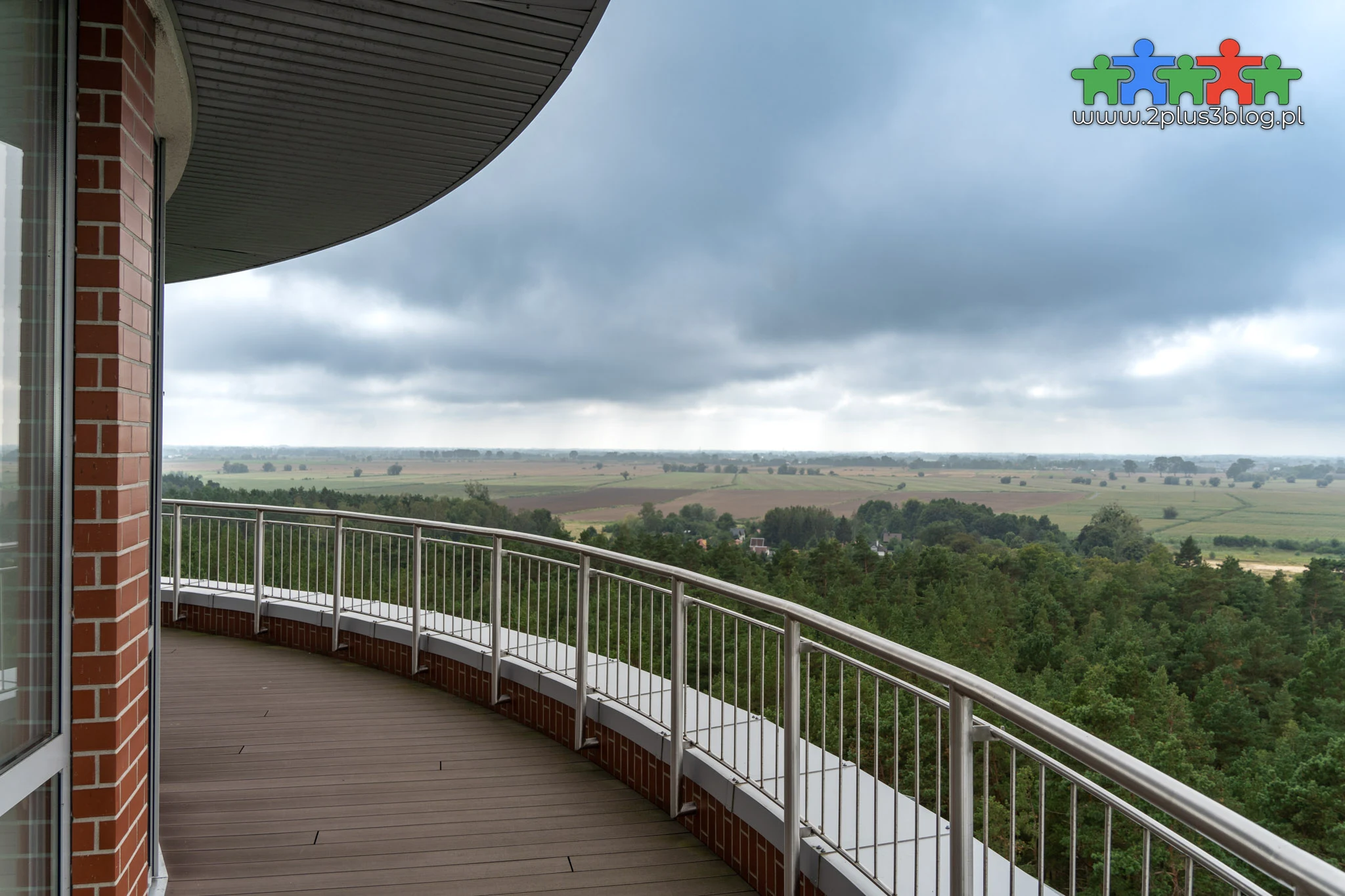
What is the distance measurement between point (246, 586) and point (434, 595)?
2.74m

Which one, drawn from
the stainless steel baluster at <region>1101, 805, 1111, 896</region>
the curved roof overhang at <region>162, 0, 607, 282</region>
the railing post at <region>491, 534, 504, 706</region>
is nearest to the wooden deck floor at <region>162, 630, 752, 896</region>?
the railing post at <region>491, 534, 504, 706</region>

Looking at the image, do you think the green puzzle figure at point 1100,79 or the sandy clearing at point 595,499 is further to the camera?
the sandy clearing at point 595,499

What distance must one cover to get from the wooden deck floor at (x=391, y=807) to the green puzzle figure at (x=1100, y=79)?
22.5m

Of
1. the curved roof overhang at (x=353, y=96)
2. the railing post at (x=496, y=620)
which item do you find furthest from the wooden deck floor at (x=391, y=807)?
the curved roof overhang at (x=353, y=96)

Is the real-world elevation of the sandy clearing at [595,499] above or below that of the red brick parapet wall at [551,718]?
below

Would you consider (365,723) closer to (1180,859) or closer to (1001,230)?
(1180,859)

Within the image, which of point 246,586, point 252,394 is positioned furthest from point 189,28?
point 252,394

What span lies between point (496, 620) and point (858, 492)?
89.4 m

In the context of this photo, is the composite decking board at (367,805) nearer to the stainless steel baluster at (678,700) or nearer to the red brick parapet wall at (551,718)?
the red brick parapet wall at (551,718)

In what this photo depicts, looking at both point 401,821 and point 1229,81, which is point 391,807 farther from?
point 1229,81

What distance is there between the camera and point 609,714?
4668 mm

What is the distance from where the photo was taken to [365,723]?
5.56 meters

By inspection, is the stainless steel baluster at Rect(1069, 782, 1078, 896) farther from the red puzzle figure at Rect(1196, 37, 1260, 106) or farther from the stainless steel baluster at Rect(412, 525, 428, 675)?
the red puzzle figure at Rect(1196, 37, 1260, 106)

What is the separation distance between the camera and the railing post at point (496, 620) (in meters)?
5.82
